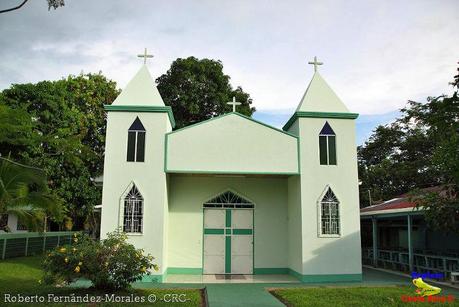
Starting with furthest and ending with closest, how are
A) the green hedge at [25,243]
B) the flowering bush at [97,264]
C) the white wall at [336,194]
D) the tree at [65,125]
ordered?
the tree at [65,125], the green hedge at [25,243], the white wall at [336,194], the flowering bush at [97,264]

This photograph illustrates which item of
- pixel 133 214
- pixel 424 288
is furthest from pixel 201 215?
pixel 424 288

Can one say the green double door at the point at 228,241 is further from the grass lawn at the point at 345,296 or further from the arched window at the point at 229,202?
the grass lawn at the point at 345,296

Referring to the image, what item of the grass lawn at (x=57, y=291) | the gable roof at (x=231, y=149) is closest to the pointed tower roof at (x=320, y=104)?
the gable roof at (x=231, y=149)

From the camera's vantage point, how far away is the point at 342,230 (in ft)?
45.8

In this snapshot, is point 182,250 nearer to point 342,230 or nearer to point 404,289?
point 342,230

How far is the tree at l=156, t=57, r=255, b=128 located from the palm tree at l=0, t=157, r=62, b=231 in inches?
601

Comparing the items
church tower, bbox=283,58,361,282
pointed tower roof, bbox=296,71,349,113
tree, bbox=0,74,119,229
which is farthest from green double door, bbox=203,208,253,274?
tree, bbox=0,74,119,229

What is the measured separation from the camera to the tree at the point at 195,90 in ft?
85.8

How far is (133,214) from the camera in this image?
1354cm

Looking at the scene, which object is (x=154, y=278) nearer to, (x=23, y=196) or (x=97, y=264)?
(x=97, y=264)

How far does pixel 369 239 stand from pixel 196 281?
13.6 meters

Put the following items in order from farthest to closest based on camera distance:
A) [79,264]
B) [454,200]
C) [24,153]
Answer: [24,153] < [454,200] < [79,264]

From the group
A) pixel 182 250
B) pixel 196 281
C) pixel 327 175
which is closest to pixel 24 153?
pixel 182 250

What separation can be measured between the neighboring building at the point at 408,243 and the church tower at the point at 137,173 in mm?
7699
